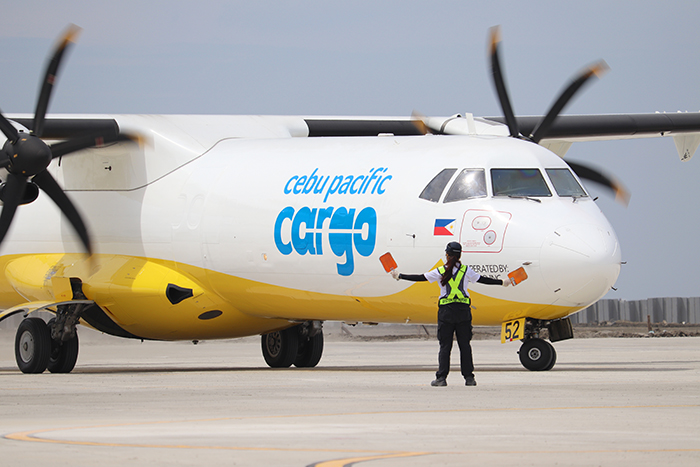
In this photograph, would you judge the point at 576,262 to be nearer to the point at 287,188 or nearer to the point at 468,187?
the point at 468,187

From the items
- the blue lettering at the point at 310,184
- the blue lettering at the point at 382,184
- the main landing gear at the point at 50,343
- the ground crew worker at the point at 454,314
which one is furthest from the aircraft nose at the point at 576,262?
the main landing gear at the point at 50,343

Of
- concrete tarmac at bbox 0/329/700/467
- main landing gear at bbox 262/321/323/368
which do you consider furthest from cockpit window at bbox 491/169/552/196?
main landing gear at bbox 262/321/323/368

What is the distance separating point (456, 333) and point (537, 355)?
280 cm

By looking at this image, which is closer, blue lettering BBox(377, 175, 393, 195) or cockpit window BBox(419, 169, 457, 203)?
cockpit window BBox(419, 169, 457, 203)

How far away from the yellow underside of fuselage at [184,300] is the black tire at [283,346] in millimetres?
770

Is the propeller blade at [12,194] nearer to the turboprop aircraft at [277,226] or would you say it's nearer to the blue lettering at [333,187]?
the turboprop aircraft at [277,226]

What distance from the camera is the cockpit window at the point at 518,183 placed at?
16297 mm

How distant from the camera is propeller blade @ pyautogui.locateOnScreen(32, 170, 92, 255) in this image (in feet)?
62.1

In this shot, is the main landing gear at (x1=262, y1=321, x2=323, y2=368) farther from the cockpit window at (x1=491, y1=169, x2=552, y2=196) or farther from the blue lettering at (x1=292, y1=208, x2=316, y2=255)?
the cockpit window at (x1=491, y1=169, x2=552, y2=196)

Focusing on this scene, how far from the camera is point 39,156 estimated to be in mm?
17891

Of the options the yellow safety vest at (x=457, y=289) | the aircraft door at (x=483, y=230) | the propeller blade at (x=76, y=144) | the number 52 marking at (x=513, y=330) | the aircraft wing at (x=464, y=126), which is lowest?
the number 52 marking at (x=513, y=330)

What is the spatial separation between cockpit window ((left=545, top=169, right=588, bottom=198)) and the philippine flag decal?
1614 millimetres

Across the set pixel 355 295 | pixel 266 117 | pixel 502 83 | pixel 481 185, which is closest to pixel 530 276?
pixel 481 185

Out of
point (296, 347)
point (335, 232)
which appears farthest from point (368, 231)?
point (296, 347)
